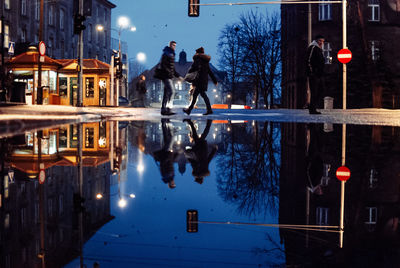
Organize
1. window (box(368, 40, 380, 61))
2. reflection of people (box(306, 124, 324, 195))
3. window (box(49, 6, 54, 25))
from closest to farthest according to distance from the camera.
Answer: reflection of people (box(306, 124, 324, 195)) < window (box(368, 40, 380, 61)) < window (box(49, 6, 54, 25))

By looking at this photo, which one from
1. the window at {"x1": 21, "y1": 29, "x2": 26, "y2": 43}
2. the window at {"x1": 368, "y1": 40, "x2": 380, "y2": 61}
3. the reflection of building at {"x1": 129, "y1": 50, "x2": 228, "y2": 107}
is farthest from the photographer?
the reflection of building at {"x1": 129, "y1": 50, "x2": 228, "y2": 107}

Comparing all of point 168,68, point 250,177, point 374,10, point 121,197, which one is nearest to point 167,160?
point 250,177

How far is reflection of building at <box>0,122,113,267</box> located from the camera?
99.7 inches

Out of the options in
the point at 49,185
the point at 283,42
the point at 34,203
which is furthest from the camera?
the point at 283,42

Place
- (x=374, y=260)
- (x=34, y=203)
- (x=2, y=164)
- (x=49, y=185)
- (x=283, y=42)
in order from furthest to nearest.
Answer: (x=283, y=42), (x=2, y=164), (x=49, y=185), (x=34, y=203), (x=374, y=260)

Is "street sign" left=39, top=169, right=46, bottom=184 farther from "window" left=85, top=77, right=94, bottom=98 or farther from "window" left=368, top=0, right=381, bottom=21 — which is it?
"window" left=368, top=0, right=381, bottom=21

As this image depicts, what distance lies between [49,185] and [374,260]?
280cm

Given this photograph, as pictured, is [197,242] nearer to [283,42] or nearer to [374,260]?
[374,260]

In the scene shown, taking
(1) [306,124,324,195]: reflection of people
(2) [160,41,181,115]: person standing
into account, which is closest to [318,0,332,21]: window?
(2) [160,41,181,115]: person standing

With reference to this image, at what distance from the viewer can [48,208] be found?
3527 millimetres

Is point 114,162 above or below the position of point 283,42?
below

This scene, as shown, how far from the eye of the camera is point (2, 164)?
567 centimetres

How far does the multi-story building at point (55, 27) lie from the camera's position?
152 feet

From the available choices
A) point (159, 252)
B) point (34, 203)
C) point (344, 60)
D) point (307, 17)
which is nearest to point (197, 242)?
point (159, 252)
